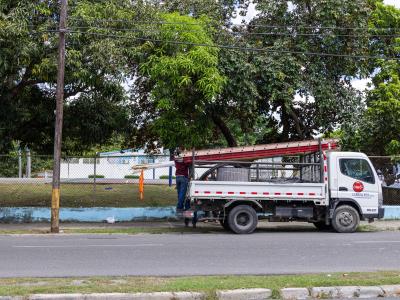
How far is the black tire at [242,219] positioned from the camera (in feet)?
50.7

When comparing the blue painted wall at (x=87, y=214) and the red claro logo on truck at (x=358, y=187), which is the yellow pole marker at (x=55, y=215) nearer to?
the blue painted wall at (x=87, y=214)

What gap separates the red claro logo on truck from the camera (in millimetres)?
15961

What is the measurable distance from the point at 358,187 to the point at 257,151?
3230 mm

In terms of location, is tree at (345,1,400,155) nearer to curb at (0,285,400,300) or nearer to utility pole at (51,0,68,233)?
utility pole at (51,0,68,233)

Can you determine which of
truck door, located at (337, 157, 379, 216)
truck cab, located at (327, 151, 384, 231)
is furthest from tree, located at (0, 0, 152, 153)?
truck door, located at (337, 157, 379, 216)

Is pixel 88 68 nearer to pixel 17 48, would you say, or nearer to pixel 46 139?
pixel 17 48

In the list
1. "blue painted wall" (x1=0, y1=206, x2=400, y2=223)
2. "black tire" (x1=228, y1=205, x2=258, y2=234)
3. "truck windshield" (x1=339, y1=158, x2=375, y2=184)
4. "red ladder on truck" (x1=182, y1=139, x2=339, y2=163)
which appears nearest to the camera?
"black tire" (x1=228, y1=205, x2=258, y2=234)

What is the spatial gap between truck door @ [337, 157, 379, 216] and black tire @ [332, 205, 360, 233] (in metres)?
0.31

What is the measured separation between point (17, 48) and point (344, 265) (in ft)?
36.0

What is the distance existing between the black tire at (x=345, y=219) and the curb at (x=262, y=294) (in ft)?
27.3

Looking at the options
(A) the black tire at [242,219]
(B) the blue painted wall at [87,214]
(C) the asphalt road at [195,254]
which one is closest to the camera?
(C) the asphalt road at [195,254]

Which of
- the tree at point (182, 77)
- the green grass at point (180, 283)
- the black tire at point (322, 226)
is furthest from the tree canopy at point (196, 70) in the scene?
the green grass at point (180, 283)

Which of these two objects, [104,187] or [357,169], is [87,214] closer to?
[104,187]

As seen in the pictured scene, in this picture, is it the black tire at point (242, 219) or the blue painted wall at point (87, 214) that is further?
the blue painted wall at point (87, 214)
